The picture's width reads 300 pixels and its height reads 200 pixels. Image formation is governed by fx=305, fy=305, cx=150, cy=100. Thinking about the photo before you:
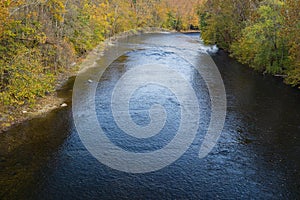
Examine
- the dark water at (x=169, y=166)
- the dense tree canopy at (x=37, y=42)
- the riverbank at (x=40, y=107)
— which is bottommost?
the dark water at (x=169, y=166)

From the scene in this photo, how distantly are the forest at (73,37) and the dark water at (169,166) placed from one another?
11.2 feet

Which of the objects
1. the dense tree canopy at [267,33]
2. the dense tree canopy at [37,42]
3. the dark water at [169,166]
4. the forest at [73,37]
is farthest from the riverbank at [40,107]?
the dense tree canopy at [267,33]

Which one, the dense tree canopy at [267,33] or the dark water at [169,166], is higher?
the dense tree canopy at [267,33]

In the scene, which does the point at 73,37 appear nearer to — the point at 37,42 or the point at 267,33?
the point at 37,42

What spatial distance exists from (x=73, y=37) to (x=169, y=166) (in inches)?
1322

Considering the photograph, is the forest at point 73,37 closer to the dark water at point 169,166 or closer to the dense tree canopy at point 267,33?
the dense tree canopy at point 267,33

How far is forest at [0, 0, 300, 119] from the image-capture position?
78.2ft

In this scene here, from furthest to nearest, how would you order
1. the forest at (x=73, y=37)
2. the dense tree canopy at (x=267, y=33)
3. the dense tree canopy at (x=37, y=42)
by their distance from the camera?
the dense tree canopy at (x=267, y=33)
the forest at (x=73, y=37)
the dense tree canopy at (x=37, y=42)

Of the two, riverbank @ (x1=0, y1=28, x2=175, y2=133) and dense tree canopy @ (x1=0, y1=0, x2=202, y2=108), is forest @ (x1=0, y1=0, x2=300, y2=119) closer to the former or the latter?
dense tree canopy @ (x1=0, y1=0, x2=202, y2=108)

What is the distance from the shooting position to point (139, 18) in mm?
114438

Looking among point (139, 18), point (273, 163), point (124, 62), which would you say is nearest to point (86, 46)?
point (124, 62)

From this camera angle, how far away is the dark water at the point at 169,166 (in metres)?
15.9

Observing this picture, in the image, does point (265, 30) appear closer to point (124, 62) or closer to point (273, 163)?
point (124, 62)

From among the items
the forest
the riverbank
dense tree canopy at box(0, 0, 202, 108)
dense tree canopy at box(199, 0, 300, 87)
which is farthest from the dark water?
dense tree canopy at box(199, 0, 300, 87)
